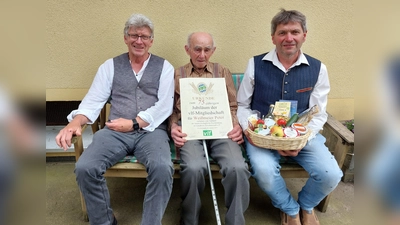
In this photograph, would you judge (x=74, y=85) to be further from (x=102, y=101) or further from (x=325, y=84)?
(x=325, y=84)

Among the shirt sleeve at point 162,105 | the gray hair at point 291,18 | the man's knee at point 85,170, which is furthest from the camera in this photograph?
the shirt sleeve at point 162,105

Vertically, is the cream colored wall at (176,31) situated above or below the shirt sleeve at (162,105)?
above

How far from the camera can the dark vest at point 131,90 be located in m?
2.26

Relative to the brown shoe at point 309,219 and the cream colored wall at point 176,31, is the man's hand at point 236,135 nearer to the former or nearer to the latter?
the brown shoe at point 309,219

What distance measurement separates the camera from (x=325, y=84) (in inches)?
87.7

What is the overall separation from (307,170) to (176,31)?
1776 millimetres

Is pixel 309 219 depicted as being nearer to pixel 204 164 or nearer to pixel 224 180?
pixel 224 180

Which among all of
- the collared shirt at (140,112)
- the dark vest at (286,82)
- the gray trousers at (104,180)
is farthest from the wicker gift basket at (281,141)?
the collared shirt at (140,112)

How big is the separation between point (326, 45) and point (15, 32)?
285cm

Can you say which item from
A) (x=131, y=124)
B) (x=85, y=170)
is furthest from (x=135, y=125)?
(x=85, y=170)

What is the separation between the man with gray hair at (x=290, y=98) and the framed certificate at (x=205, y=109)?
0.57 ft

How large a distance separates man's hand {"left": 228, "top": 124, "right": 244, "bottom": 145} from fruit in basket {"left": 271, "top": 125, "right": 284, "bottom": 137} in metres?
0.34

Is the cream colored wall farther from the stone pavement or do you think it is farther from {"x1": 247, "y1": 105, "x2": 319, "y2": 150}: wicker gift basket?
{"x1": 247, "y1": 105, "x2": 319, "y2": 150}: wicker gift basket

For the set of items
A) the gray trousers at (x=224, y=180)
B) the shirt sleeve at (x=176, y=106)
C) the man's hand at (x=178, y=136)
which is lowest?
the gray trousers at (x=224, y=180)
